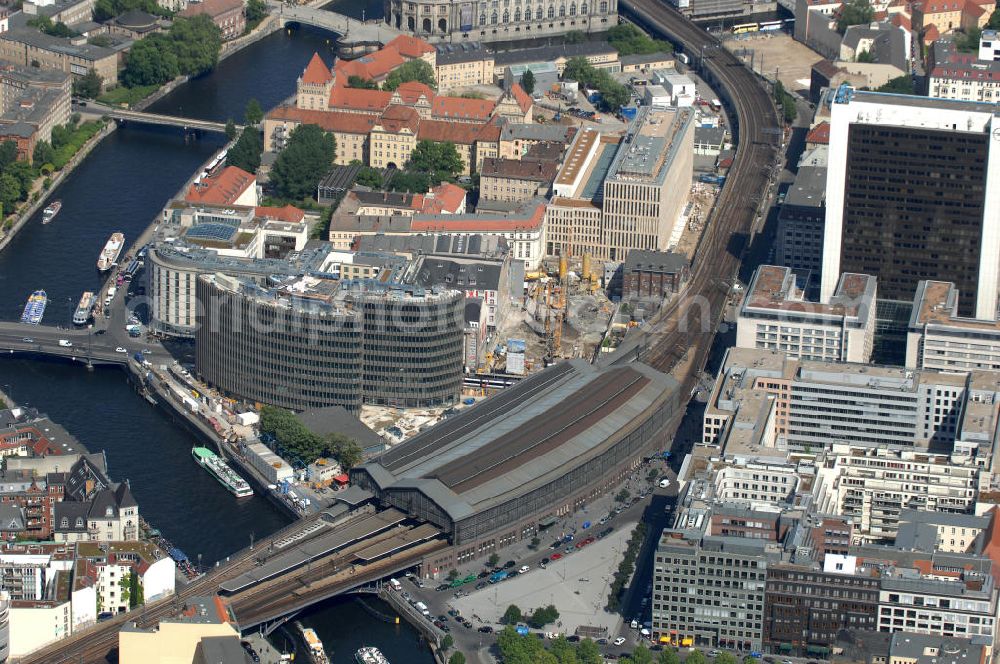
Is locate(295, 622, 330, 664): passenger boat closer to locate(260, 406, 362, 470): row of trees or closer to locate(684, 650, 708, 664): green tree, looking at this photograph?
locate(260, 406, 362, 470): row of trees

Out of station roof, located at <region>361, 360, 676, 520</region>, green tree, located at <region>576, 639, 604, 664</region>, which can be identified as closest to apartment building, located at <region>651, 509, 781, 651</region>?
green tree, located at <region>576, 639, 604, 664</region>

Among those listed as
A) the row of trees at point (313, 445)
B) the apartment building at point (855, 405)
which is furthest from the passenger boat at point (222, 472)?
the apartment building at point (855, 405)

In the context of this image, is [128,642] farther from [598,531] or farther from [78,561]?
[598,531]

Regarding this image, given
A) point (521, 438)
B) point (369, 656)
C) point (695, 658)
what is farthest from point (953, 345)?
point (369, 656)

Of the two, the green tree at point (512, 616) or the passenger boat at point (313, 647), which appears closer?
the passenger boat at point (313, 647)

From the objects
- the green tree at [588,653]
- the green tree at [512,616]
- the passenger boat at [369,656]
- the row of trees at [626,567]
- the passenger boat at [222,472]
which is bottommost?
the passenger boat at [369,656]

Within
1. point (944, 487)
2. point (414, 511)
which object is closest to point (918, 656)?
point (944, 487)

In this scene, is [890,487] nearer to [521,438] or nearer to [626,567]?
[626,567]

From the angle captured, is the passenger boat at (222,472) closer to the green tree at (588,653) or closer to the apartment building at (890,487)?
the green tree at (588,653)
